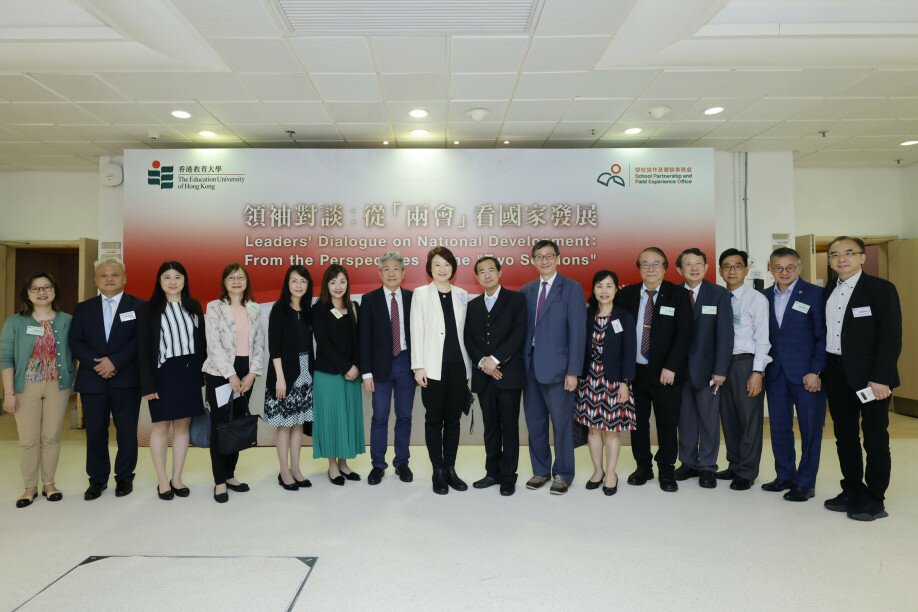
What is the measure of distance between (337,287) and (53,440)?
7.44 ft

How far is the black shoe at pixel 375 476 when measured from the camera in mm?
3904

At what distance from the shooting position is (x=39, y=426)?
362cm

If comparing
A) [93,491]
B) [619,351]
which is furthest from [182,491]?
[619,351]

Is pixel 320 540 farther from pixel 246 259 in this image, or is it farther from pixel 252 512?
pixel 246 259

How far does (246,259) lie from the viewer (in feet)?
18.3

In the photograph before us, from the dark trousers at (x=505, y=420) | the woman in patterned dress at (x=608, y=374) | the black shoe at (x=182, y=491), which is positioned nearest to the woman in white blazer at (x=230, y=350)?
the black shoe at (x=182, y=491)

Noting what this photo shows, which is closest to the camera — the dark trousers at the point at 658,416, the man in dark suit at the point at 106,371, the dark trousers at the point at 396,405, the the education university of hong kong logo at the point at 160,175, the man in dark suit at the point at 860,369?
the man in dark suit at the point at 860,369

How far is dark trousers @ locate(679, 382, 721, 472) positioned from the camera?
3822 mm

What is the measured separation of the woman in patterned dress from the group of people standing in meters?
0.01

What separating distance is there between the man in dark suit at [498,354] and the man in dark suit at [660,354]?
881 mm

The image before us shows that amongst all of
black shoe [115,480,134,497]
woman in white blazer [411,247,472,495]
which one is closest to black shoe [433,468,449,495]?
woman in white blazer [411,247,472,495]

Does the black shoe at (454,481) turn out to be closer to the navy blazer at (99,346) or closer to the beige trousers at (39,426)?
the navy blazer at (99,346)

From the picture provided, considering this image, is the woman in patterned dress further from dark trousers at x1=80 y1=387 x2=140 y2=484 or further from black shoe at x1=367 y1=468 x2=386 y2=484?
dark trousers at x1=80 y1=387 x2=140 y2=484

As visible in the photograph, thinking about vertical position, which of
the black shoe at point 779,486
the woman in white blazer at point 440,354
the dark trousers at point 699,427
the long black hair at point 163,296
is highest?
the long black hair at point 163,296
